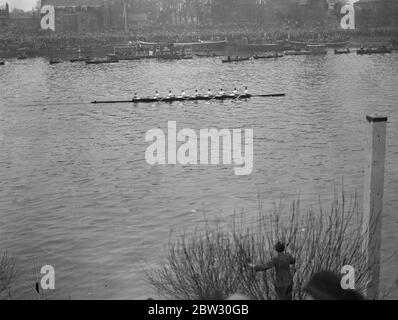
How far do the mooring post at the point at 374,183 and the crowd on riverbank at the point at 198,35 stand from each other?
380 feet

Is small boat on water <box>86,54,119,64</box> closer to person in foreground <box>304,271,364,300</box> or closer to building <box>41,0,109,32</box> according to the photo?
building <box>41,0,109,32</box>

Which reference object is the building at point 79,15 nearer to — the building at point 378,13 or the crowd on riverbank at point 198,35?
the crowd on riverbank at point 198,35

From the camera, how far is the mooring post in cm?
1106

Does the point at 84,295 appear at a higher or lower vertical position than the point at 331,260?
lower

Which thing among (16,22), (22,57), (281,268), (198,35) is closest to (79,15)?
(16,22)

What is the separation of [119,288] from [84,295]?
996 mm

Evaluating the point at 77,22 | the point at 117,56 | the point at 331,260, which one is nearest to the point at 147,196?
the point at 331,260

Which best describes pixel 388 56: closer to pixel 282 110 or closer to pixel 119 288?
pixel 282 110

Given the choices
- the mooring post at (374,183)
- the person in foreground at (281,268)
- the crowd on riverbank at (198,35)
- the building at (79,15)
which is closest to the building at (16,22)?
the crowd on riverbank at (198,35)

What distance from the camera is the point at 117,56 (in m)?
104

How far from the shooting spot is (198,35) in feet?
436

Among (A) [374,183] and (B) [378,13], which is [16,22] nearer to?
(B) [378,13]
